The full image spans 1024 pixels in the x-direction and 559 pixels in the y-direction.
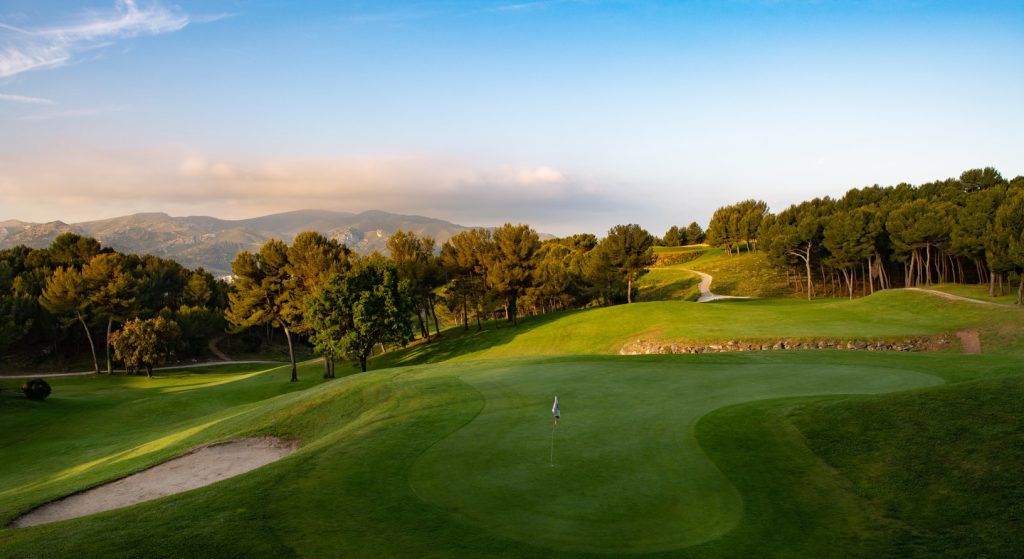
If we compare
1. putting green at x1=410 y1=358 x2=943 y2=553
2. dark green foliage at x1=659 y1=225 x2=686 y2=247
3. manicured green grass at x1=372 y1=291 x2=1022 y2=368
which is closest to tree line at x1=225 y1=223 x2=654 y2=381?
manicured green grass at x1=372 y1=291 x2=1022 y2=368

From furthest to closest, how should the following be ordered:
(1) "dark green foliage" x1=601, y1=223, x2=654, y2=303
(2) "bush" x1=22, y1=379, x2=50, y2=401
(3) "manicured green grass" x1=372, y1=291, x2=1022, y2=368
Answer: (1) "dark green foliage" x1=601, y1=223, x2=654, y2=303 < (3) "manicured green grass" x1=372, y1=291, x2=1022, y2=368 < (2) "bush" x1=22, y1=379, x2=50, y2=401

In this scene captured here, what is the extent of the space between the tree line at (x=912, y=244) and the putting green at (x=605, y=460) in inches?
1689

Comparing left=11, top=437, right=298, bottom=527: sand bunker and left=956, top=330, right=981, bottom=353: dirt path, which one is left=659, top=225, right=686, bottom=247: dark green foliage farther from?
left=11, top=437, right=298, bottom=527: sand bunker

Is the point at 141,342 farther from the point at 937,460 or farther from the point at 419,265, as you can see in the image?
the point at 937,460

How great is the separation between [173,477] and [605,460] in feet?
47.3

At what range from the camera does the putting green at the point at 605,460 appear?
9.05 meters

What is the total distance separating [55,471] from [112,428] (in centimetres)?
1051

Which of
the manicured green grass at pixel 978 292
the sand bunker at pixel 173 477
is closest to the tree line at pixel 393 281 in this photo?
the sand bunker at pixel 173 477

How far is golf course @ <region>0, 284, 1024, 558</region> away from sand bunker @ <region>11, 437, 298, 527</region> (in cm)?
56

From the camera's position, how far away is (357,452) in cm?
1309

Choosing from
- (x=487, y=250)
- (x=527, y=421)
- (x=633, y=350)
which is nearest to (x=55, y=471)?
(x=527, y=421)

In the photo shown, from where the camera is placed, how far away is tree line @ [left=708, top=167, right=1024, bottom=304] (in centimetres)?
4944

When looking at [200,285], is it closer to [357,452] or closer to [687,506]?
[357,452]

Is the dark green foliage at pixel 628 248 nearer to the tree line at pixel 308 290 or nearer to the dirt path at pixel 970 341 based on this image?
the tree line at pixel 308 290
